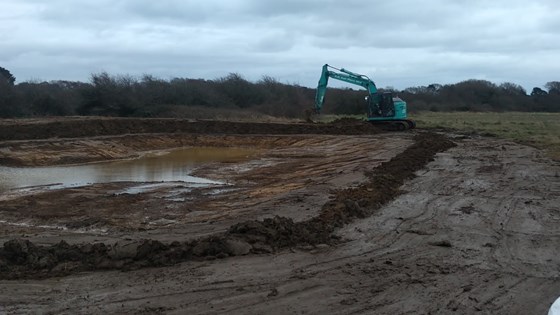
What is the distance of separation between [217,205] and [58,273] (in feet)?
21.1

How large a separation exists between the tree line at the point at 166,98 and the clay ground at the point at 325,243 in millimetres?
25023

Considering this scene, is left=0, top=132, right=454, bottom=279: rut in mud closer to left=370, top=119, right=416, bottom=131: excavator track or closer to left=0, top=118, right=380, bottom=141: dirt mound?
left=0, top=118, right=380, bottom=141: dirt mound

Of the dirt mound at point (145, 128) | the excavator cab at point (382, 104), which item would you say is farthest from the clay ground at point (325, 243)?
the excavator cab at point (382, 104)

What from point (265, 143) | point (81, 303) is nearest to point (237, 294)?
point (81, 303)

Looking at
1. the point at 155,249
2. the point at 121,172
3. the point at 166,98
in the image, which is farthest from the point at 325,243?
the point at 166,98

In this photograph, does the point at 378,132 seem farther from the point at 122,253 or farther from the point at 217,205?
the point at 122,253

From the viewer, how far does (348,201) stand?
11.6 m

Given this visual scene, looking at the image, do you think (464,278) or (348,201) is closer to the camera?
(464,278)

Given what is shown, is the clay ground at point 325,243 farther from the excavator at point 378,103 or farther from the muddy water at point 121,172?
the excavator at point 378,103

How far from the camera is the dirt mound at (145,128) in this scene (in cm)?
2983

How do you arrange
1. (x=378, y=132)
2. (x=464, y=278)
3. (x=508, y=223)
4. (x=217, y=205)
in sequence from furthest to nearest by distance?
(x=378, y=132), (x=217, y=205), (x=508, y=223), (x=464, y=278)

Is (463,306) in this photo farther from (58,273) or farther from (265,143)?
(265,143)

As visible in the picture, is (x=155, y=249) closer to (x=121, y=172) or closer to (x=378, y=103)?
(x=121, y=172)

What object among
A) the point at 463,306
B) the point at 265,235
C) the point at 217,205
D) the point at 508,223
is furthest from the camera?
the point at 217,205
